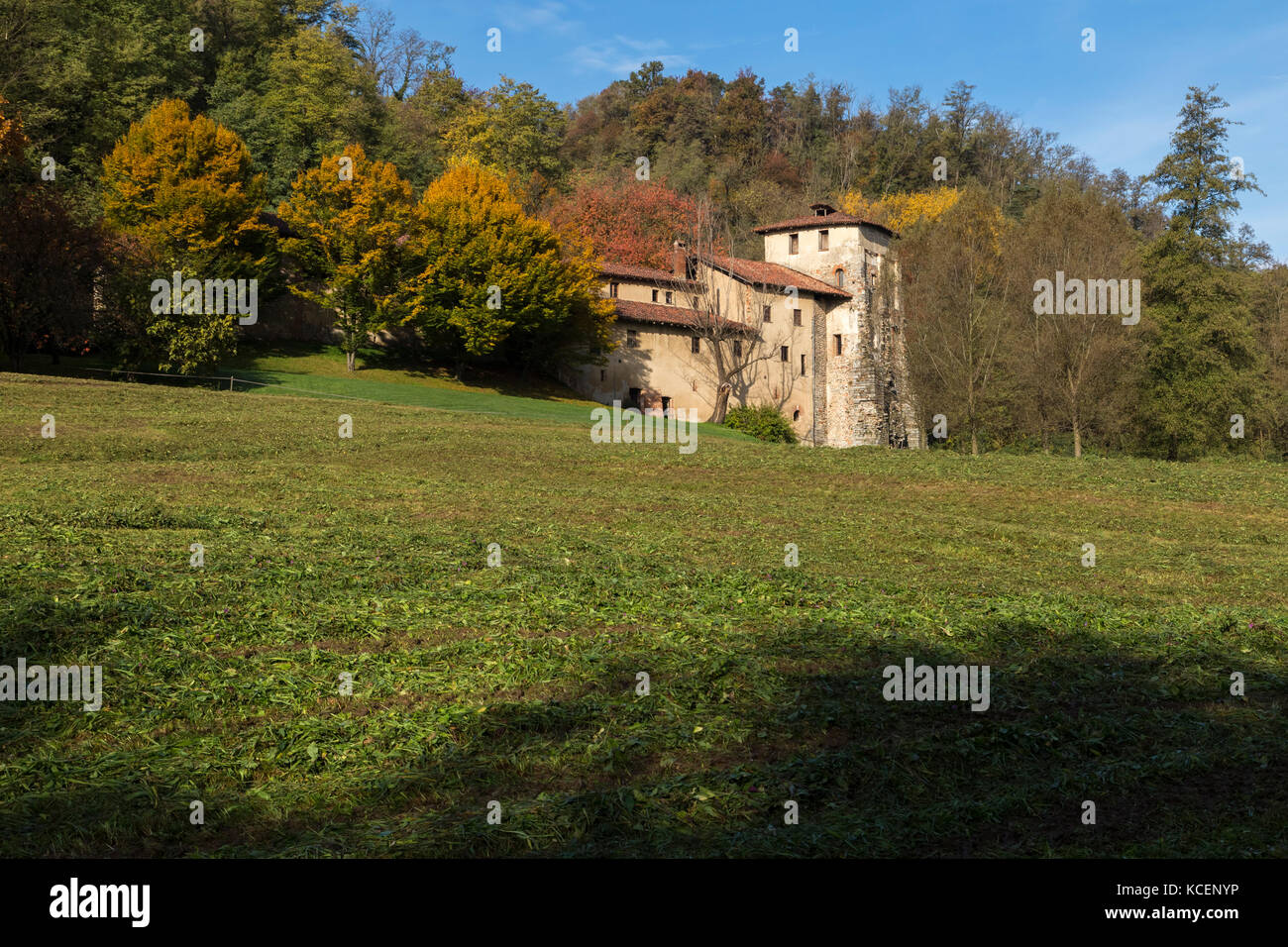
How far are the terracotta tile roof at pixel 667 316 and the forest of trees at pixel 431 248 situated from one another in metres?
2.91

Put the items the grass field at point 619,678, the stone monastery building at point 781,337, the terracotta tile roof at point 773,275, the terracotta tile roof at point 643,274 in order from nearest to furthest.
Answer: the grass field at point 619,678 → the stone monastery building at point 781,337 → the terracotta tile roof at point 773,275 → the terracotta tile roof at point 643,274

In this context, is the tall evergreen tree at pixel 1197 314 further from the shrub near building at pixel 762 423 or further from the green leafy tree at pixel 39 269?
the green leafy tree at pixel 39 269

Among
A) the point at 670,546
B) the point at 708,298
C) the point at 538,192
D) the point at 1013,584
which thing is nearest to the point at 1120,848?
the point at 1013,584

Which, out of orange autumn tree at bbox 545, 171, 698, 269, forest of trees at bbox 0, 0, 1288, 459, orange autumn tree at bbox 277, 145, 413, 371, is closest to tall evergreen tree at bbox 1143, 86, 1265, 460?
forest of trees at bbox 0, 0, 1288, 459

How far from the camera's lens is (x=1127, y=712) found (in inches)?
329

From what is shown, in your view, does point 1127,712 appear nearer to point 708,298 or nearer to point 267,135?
point 708,298

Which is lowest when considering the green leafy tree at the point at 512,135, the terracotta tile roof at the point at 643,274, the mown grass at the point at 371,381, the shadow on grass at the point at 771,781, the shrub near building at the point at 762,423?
the shadow on grass at the point at 771,781

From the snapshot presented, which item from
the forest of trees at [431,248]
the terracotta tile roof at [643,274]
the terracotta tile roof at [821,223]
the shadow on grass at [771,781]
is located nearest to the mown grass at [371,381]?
the forest of trees at [431,248]

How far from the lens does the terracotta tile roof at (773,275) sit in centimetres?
5925

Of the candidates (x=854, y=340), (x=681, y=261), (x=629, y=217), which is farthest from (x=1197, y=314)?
(x=629, y=217)

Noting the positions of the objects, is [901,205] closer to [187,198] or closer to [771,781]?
[187,198]

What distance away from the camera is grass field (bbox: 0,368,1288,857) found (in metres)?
6.21

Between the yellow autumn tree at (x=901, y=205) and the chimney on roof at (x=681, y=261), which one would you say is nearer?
the chimney on roof at (x=681, y=261)

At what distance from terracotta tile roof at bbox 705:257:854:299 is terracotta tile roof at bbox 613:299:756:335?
2.99 metres
